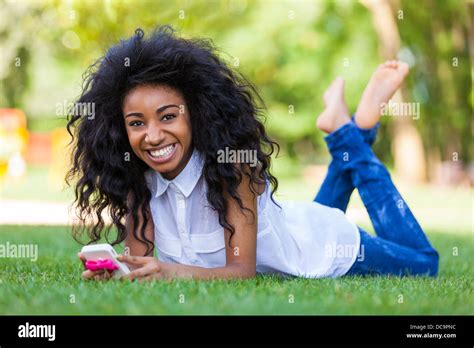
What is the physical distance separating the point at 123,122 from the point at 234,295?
4.33ft

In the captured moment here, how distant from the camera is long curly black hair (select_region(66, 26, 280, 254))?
157 inches

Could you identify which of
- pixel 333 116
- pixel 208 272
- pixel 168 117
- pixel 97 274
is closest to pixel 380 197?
pixel 333 116

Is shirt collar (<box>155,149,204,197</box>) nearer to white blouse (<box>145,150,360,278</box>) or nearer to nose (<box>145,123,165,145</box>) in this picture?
white blouse (<box>145,150,360,278</box>)

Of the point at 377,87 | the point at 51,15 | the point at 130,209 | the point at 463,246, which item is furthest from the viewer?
the point at 51,15

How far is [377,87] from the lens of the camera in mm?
5590

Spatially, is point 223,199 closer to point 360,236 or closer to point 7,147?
point 360,236

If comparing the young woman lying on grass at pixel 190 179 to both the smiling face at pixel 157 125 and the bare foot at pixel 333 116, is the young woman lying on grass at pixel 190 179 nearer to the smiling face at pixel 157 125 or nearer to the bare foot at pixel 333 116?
the smiling face at pixel 157 125

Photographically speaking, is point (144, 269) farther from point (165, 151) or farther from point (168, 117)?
point (168, 117)

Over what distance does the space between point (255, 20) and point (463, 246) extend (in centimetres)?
2007

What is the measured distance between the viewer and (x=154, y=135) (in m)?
3.88

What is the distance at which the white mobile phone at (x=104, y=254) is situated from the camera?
368 cm

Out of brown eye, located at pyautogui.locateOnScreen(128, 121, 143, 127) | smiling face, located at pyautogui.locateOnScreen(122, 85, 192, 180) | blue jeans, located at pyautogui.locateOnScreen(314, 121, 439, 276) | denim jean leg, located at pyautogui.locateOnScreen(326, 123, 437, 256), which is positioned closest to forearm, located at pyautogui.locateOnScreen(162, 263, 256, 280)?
smiling face, located at pyautogui.locateOnScreen(122, 85, 192, 180)
